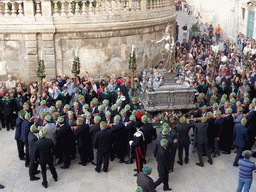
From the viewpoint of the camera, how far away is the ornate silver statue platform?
11.6 m

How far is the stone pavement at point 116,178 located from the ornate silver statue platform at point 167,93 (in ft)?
5.10

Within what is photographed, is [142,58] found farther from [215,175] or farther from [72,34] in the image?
[215,175]

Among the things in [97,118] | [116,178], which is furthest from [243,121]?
[97,118]

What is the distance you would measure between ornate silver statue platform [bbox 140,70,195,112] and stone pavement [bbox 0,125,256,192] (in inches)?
61.2

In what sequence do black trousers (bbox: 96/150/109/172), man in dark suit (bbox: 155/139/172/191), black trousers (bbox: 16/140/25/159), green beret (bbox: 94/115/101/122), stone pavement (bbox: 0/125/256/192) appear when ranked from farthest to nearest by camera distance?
black trousers (bbox: 16/140/25/159), green beret (bbox: 94/115/101/122), black trousers (bbox: 96/150/109/172), stone pavement (bbox: 0/125/256/192), man in dark suit (bbox: 155/139/172/191)

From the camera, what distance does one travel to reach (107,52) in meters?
15.9

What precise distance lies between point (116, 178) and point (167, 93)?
2947 mm

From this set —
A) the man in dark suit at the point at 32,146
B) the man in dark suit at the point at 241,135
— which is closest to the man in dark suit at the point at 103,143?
the man in dark suit at the point at 32,146

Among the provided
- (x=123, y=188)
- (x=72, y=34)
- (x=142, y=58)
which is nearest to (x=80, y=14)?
(x=72, y=34)

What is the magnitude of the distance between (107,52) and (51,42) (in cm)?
227

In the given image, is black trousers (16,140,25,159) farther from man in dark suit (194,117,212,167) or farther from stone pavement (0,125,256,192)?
man in dark suit (194,117,212,167)

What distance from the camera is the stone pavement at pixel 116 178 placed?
33.2 feet

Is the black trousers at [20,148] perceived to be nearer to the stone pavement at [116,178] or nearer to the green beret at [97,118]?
the stone pavement at [116,178]

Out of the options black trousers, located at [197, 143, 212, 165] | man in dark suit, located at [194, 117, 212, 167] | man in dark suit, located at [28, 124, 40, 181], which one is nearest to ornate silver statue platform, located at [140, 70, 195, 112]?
man in dark suit, located at [194, 117, 212, 167]
